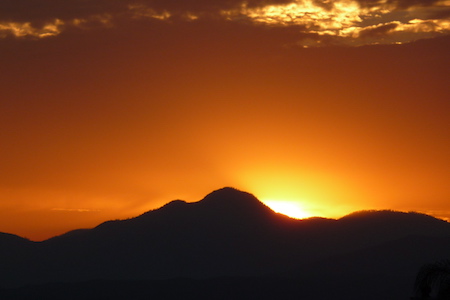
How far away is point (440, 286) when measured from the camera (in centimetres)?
2945

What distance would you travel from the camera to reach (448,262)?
30.4 metres

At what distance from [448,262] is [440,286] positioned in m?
1.40

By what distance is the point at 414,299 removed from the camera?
99.8ft

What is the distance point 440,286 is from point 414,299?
1.47 metres

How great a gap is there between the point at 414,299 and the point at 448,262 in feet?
7.04
